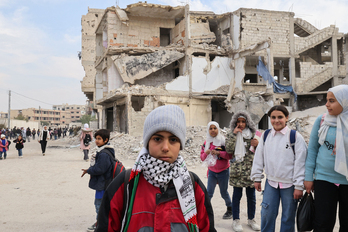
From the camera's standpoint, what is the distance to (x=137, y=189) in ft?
5.21

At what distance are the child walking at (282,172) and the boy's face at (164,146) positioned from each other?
192cm

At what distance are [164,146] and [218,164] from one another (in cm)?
305

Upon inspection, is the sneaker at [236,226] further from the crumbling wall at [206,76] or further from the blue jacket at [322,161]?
the crumbling wall at [206,76]

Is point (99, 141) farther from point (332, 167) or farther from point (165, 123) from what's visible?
point (332, 167)

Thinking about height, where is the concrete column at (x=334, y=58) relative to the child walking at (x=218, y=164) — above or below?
above

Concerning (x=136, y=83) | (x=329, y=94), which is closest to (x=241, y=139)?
(x=329, y=94)

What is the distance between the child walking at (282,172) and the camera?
2.94 metres

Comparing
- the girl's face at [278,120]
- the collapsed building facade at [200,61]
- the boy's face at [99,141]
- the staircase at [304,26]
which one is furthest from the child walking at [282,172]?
the staircase at [304,26]

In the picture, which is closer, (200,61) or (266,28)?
(200,61)

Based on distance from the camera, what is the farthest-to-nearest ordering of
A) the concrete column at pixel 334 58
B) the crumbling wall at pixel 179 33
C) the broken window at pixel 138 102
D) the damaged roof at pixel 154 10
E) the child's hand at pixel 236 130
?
the concrete column at pixel 334 58 < the broken window at pixel 138 102 < the crumbling wall at pixel 179 33 < the damaged roof at pixel 154 10 < the child's hand at pixel 236 130

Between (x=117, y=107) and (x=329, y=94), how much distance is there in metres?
20.5

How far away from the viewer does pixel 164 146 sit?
61.6 inches

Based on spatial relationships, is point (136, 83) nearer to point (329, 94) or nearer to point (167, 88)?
point (167, 88)

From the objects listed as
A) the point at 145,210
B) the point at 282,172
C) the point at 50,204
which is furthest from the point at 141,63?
the point at 145,210
